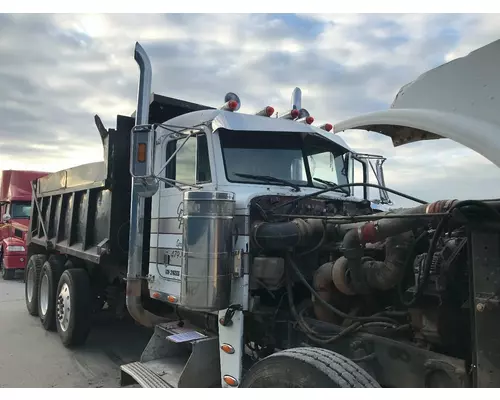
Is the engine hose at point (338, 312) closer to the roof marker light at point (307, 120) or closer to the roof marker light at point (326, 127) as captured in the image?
the roof marker light at point (307, 120)

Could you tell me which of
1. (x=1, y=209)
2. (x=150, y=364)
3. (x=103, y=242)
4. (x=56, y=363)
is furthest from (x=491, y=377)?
(x=1, y=209)

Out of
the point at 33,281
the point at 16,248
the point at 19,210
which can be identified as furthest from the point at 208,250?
the point at 19,210

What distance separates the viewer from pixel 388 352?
305 centimetres

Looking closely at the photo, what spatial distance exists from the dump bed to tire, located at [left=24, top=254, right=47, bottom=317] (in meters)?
0.66

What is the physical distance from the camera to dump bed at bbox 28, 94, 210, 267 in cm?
577

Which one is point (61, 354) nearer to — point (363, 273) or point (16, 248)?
point (363, 273)

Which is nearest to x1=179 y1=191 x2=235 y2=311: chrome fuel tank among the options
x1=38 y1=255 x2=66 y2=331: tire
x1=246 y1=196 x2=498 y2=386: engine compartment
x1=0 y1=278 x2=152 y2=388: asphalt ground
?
x1=246 y1=196 x2=498 y2=386: engine compartment

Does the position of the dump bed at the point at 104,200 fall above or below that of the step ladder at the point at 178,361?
above

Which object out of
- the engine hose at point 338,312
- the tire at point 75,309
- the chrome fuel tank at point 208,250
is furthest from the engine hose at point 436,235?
the tire at point 75,309

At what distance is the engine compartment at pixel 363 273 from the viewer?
9.18ft

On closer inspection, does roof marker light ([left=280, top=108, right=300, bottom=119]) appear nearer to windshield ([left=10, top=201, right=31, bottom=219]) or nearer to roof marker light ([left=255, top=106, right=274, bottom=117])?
roof marker light ([left=255, top=106, right=274, bottom=117])

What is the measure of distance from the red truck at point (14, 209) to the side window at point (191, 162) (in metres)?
10.7

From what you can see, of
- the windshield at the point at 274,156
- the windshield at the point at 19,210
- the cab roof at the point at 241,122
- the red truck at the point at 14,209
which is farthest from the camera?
the windshield at the point at 19,210

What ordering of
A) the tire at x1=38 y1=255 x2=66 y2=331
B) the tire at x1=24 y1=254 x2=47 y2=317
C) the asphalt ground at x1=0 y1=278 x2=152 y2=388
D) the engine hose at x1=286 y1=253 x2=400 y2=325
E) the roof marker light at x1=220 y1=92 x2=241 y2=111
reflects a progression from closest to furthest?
the engine hose at x1=286 y1=253 x2=400 y2=325
the roof marker light at x1=220 y1=92 x2=241 y2=111
the asphalt ground at x1=0 y1=278 x2=152 y2=388
the tire at x1=38 y1=255 x2=66 y2=331
the tire at x1=24 y1=254 x2=47 y2=317
